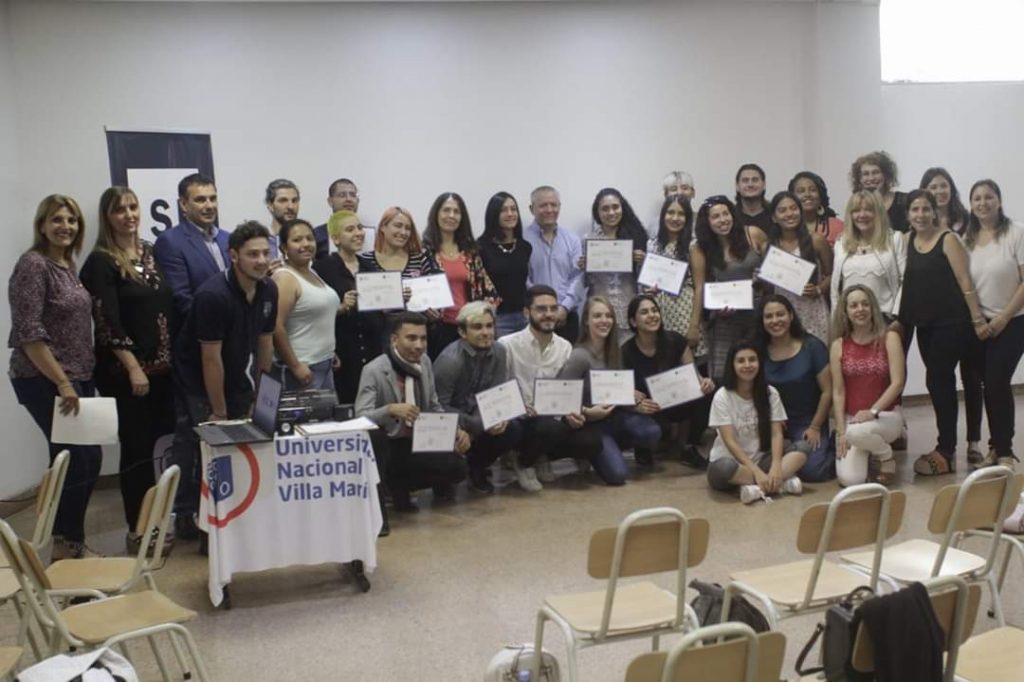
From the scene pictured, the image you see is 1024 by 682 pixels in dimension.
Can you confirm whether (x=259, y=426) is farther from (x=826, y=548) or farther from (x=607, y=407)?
(x=607, y=407)

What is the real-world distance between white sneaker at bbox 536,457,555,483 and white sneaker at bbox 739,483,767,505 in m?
1.17

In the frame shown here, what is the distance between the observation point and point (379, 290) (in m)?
5.17

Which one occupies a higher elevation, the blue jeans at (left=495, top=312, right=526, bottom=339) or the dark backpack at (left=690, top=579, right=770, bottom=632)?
the blue jeans at (left=495, top=312, right=526, bottom=339)

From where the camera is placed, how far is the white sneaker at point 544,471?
224 inches

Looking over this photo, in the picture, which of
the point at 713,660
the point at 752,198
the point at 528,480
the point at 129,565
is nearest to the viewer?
the point at 713,660

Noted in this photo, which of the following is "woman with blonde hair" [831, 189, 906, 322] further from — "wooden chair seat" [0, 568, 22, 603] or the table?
"wooden chair seat" [0, 568, 22, 603]

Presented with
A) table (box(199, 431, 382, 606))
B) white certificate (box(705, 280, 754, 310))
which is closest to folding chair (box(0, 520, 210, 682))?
table (box(199, 431, 382, 606))

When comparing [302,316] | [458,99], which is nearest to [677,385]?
[302,316]

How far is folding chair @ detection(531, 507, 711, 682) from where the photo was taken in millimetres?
2496

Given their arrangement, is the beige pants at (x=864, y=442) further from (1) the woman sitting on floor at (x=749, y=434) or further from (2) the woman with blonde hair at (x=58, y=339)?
A: (2) the woman with blonde hair at (x=58, y=339)

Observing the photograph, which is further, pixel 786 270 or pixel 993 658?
pixel 786 270

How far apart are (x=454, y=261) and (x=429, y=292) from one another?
0.33 meters

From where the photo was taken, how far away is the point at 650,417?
579cm

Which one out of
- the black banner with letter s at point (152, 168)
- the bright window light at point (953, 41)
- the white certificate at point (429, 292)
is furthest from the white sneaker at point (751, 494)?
the bright window light at point (953, 41)
